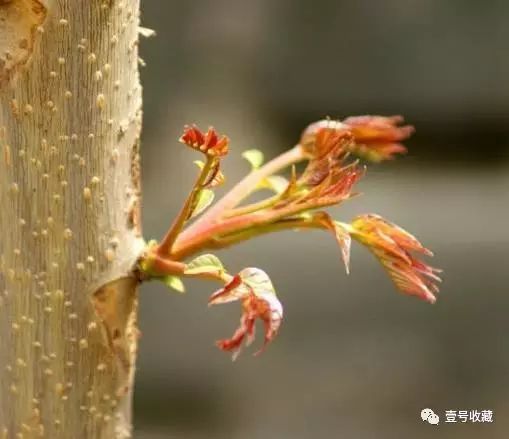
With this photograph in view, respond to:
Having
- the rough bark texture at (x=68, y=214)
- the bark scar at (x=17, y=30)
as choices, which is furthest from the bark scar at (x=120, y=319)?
the bark scar at (x=17, y=30)

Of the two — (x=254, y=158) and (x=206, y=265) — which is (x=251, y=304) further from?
(x=254, y=158)

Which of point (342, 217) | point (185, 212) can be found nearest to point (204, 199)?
point (185, 212)

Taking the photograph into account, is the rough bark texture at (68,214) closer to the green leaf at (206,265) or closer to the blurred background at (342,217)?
the green leaf at (206,265)

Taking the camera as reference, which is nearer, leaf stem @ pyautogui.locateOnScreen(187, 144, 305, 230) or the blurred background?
leaf stem @ pyautogui.locateOnScreen(187, 144, 305, 230)

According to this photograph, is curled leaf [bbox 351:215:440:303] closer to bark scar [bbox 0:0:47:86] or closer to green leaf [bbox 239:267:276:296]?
green leaf [bbox 239:267:276:296]

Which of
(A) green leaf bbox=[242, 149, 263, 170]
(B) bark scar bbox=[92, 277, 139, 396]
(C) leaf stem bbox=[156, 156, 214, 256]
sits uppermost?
(A) green leaf bbox=[242, 149, 263, 170]

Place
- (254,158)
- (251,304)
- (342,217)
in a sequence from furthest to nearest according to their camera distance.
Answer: (342,217) < (254,158) < (251,304)

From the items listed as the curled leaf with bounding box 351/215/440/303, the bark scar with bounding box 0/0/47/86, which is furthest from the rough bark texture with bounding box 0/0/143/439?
the curled leaf with bounding box 351/215/440/303
